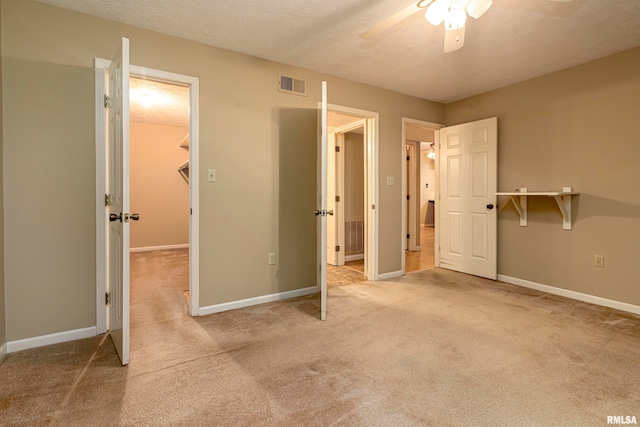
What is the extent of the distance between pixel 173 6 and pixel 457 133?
11.8 feet

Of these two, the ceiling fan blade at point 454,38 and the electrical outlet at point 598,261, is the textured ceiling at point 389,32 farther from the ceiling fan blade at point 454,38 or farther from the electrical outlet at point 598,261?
the electrical outlet at point 598,261

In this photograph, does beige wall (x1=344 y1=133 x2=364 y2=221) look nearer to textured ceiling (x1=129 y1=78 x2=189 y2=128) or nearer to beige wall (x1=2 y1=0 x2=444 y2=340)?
beige wall (x1=2 y1=0 x2=444 y2=340)

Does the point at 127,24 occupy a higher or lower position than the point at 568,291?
higher

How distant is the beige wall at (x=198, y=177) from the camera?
6.90ft

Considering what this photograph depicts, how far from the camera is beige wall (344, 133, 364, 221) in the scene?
5082 millimetres

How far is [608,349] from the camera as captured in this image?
82.9 inches

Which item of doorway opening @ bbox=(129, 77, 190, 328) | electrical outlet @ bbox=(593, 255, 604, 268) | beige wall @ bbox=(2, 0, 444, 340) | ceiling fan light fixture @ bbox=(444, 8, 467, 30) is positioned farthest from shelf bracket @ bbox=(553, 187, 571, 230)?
doorway opening @ bbox=(129, 77, 190, 328)

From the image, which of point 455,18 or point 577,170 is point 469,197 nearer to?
point 577,170

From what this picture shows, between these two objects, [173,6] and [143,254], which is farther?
[143,254]

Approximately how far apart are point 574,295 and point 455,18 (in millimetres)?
3042

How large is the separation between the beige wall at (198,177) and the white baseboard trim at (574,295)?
4.98 ft

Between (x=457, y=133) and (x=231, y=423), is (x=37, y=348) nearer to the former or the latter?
(x=231, y=423)

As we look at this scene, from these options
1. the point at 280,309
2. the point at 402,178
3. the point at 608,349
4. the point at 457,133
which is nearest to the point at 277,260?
the point at 280,309

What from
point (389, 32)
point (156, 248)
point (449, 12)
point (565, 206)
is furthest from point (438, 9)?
point (156, 248)
